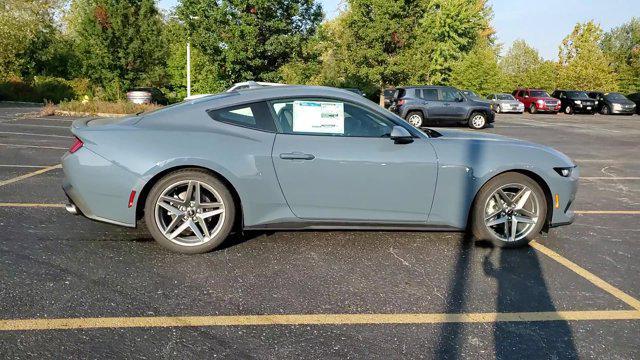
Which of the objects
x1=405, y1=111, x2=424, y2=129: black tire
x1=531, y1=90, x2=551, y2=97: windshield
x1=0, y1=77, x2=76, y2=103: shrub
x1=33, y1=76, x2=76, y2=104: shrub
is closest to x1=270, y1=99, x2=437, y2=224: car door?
x1=405, y1=111, x2=424, y2=129: black tire

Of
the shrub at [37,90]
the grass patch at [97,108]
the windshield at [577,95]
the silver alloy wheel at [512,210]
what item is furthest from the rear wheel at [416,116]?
the shrub at [37,90]

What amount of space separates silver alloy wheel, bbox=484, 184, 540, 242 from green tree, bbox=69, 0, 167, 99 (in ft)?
82.6

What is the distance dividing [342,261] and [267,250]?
2.23ft

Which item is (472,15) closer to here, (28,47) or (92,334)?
(28,47)

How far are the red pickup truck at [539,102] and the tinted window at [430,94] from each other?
16899mm

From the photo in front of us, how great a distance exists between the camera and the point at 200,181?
403 cm

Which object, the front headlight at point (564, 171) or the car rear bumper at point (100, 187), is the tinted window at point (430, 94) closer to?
the front headlight at point (564, 171)

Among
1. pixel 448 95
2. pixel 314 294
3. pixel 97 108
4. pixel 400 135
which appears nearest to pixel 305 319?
pixel 314 294

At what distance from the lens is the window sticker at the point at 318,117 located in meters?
4.19

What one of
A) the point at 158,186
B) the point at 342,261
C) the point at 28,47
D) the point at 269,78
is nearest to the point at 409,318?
the point at 342,261

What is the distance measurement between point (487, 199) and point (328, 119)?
1.58m

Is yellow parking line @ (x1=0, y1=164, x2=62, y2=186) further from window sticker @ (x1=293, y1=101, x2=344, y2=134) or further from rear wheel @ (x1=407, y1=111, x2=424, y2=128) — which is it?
rear wheel @ (x1=407, y1=111, x2=424, y2=128)

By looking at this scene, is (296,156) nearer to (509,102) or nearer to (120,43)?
(120,43)

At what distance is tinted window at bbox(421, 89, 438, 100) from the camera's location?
19.3 meters
